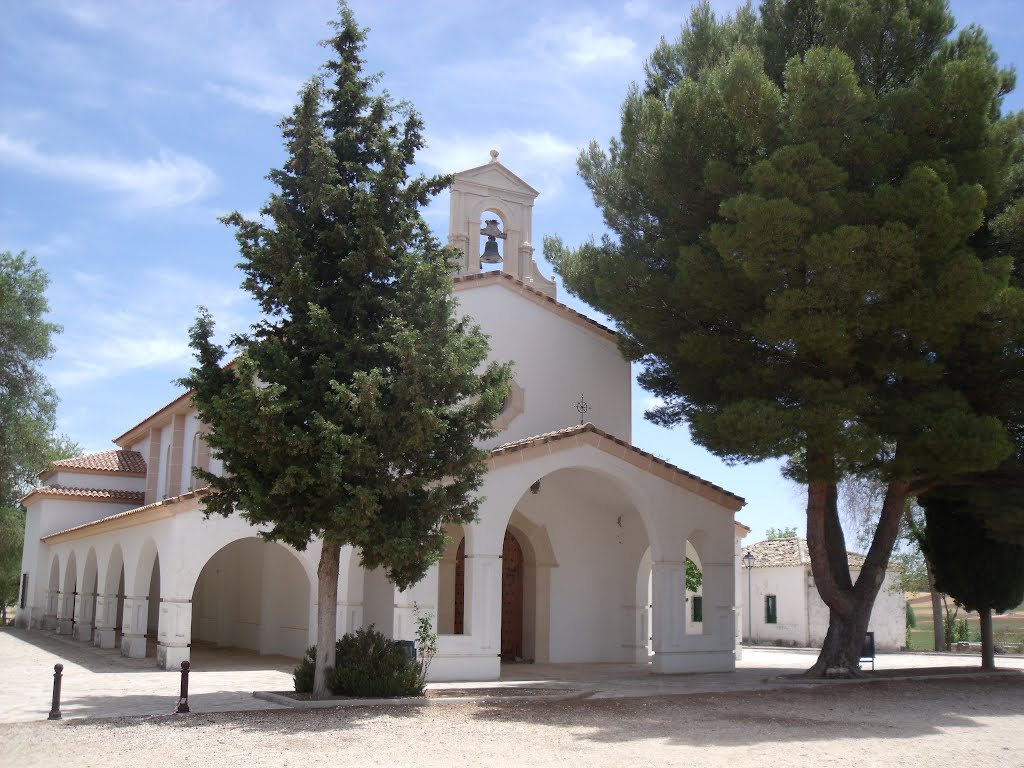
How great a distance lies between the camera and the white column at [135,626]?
63.1 feet

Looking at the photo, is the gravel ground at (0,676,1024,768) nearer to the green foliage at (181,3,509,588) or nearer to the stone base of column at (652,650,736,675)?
the green foliage at (181,3,509,588)

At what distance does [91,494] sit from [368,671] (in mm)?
20291

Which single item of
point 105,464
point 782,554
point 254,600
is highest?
point 105,464

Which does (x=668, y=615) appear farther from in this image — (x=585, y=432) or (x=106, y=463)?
(x=106, y=463)

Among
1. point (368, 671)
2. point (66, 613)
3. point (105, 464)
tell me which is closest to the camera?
point (368, 671)

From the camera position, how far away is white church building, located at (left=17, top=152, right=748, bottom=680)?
16.8 meters

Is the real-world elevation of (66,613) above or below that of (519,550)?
below

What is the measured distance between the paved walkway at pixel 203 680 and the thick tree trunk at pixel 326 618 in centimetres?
72

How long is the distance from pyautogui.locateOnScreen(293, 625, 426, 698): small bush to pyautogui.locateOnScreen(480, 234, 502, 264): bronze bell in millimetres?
9489

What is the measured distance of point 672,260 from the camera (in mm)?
17359

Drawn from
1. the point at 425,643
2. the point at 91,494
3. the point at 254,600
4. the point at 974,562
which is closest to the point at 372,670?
the point at 425,643

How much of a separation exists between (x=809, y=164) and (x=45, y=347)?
27.0 meters

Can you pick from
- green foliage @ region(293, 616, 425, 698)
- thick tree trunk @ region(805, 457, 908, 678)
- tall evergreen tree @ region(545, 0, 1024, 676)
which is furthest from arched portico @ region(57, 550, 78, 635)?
thick tree trunk @ region(805, 457, 908, 678)

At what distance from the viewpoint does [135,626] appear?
19.3 metres
